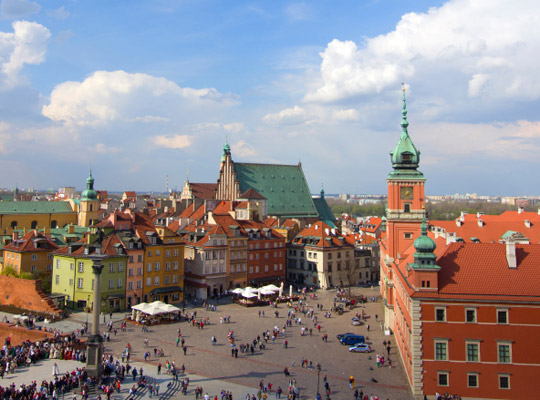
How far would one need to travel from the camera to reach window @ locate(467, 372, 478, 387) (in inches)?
1368

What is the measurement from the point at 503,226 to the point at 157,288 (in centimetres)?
4552

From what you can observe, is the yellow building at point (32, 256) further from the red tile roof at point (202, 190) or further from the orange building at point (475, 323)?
the red tile roof at point (202, 190)

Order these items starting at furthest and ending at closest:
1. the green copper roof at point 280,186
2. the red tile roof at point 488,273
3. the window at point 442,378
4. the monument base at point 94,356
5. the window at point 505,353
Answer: the green copper roof at point 280,186
the monument base at point 94,356
the red tile roof at point 488,273
the window at point 442,378
the window at point 505,353

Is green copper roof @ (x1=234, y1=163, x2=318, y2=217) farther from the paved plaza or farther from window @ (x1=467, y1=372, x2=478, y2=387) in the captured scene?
window @ (x1=467, y1=372, x2=478, y2=387)

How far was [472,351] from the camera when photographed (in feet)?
115

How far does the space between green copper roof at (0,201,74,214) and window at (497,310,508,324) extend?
95046mm

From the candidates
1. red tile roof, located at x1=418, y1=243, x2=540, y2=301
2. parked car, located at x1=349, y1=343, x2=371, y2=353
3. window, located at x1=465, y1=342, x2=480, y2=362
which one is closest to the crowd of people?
parked car, located at x1=349, y1=343, x2=371, y2=353

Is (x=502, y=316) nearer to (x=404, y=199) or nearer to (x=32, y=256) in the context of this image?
(x=404, y=199)

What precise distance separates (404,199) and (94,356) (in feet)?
124

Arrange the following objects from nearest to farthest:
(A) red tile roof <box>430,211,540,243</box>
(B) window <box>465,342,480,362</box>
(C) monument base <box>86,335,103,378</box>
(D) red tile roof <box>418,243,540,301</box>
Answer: (B) window <box>465,342,480,362</box>, (D) red tile roof <box>418,243,540,301</box>, (C) monument base <box>86,335,103,378</box>, (A) red tile roof <box>430,211,540,243</box>

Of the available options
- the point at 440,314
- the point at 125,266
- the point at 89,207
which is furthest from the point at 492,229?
the point at 89,207

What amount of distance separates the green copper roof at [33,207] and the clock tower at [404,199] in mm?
78005

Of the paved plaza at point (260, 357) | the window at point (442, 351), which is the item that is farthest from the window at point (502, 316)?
the paved plaza at point (260, 357)

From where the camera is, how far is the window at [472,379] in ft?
114
